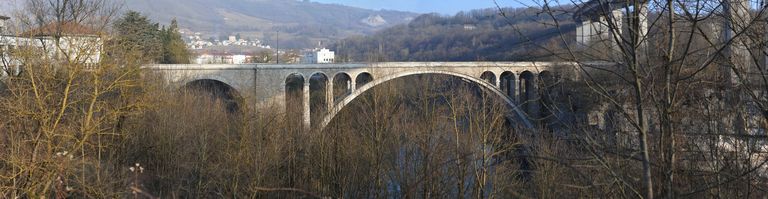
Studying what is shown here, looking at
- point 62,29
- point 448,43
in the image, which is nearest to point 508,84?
point 62,29

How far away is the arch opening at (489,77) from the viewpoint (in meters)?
24.9

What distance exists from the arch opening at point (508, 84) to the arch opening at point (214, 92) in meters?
9.36

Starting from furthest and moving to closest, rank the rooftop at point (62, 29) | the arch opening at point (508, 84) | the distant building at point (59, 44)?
the arch opening at point (508, 84)
the rooftop at point (62, 29)
the distant building at point (59, 44)

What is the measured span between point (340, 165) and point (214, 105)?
292 inches

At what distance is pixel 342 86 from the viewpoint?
23.9 metres

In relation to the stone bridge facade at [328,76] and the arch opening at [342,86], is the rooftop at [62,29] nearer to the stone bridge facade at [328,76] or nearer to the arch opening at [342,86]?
the stone bridge facade at [328,76]

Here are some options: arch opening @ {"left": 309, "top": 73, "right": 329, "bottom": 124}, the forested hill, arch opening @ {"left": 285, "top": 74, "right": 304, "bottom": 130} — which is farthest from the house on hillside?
the forested hill

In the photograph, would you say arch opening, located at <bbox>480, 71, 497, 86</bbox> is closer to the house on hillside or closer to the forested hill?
the forested hill

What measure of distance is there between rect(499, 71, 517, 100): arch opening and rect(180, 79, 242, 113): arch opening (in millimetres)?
9365

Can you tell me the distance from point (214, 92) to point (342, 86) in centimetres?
419

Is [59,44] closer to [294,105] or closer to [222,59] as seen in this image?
[294,105]

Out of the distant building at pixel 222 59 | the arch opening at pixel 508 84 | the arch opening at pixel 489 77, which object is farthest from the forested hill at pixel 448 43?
the arch opening at pixel 489 77

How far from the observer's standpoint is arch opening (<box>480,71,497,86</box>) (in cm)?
2486

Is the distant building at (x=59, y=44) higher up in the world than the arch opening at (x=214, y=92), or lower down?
higher up
